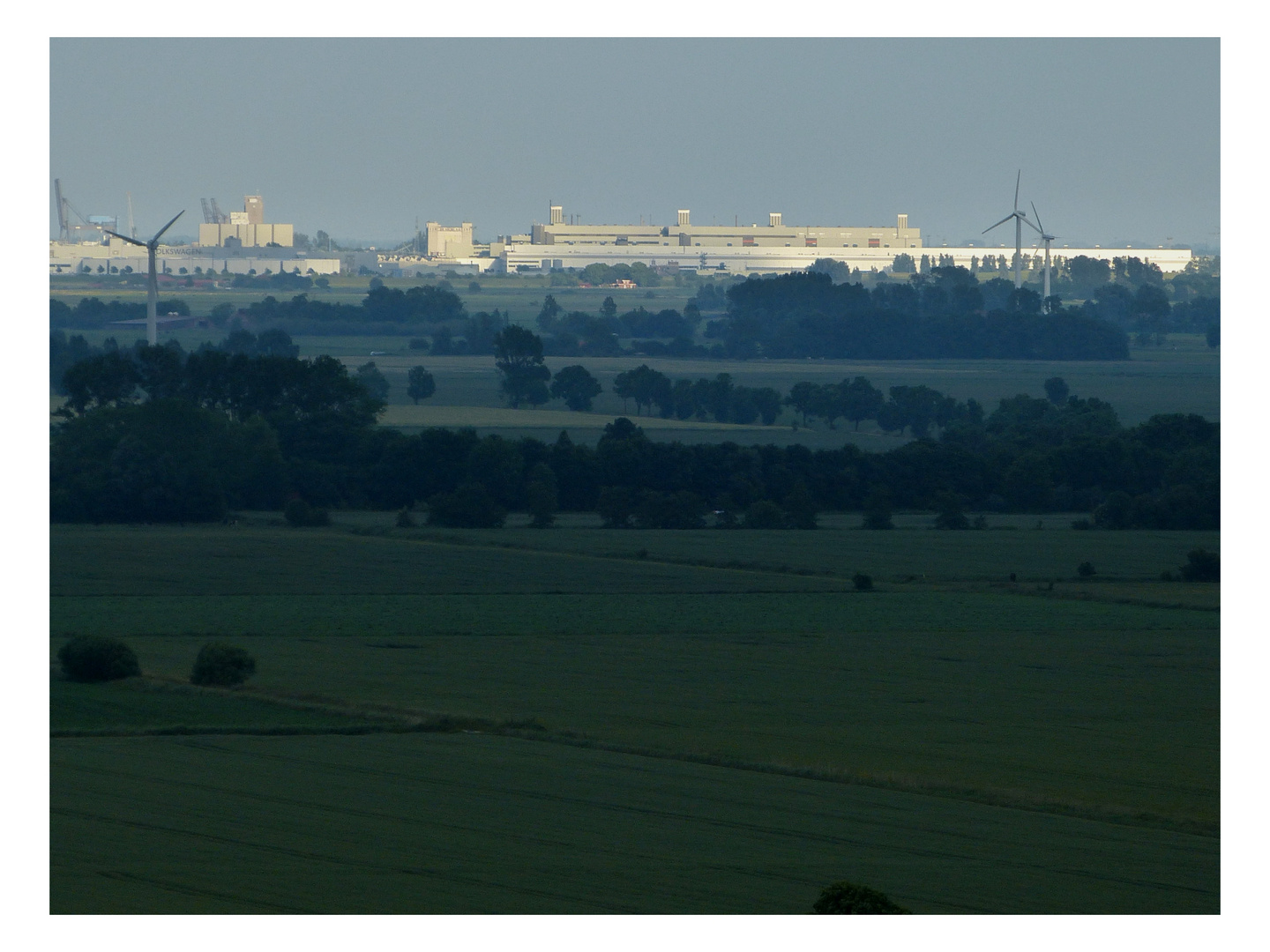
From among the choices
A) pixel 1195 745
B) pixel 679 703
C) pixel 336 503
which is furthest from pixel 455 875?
pixel 336 503

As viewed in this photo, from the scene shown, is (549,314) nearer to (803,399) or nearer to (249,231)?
(249,231)

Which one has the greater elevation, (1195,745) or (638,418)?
(638,418)

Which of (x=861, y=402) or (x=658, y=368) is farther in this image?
(x=658, y=368)

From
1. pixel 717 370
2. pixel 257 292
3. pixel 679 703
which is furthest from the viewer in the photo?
pixel 257 292

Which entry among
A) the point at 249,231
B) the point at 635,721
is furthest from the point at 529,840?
the point at 249,231

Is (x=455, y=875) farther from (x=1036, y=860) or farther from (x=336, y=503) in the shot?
(x=336, y=503)

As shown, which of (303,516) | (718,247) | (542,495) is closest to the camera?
(303,516)

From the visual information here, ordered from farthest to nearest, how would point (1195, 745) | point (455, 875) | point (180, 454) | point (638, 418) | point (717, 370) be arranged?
point (717, 370), point (638, 418), point (180, 454), point (1195, 745), point (455, 875)

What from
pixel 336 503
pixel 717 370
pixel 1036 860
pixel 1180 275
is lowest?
pixel 1036 860
